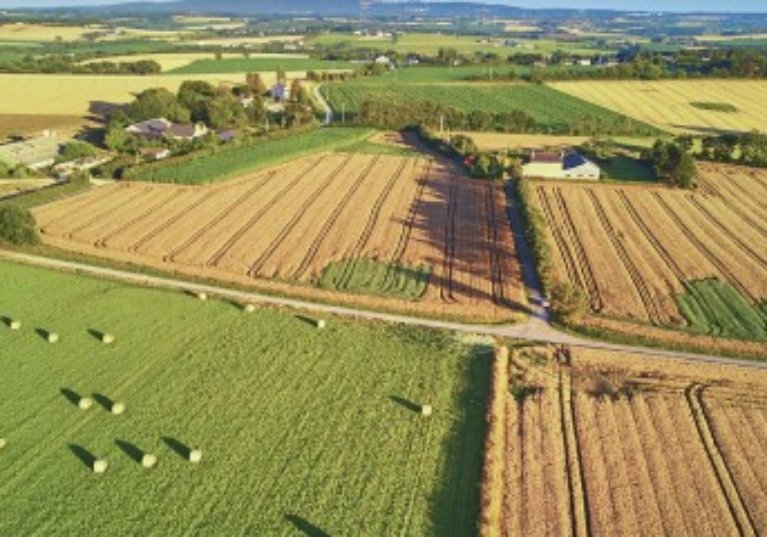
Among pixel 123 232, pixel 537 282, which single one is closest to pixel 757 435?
pixel 537 282

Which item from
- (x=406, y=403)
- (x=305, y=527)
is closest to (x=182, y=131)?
(x=406, y=403)

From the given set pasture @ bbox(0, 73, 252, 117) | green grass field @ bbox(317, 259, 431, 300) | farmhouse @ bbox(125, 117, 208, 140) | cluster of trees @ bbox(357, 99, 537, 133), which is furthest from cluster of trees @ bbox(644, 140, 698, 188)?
pasture @ bbox(0, 73, 252, 117)

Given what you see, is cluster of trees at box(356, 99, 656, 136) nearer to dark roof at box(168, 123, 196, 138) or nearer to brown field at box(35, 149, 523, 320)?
dark roof at box(168, 123, 196, 138)

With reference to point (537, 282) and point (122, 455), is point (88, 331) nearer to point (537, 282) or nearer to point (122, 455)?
point (122, 455)

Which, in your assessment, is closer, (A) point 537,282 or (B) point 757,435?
(B) point 757,435

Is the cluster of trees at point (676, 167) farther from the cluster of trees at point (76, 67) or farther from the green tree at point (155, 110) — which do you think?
the cluster of trees at point (76, 67)

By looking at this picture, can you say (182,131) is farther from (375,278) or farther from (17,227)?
(375,278)
